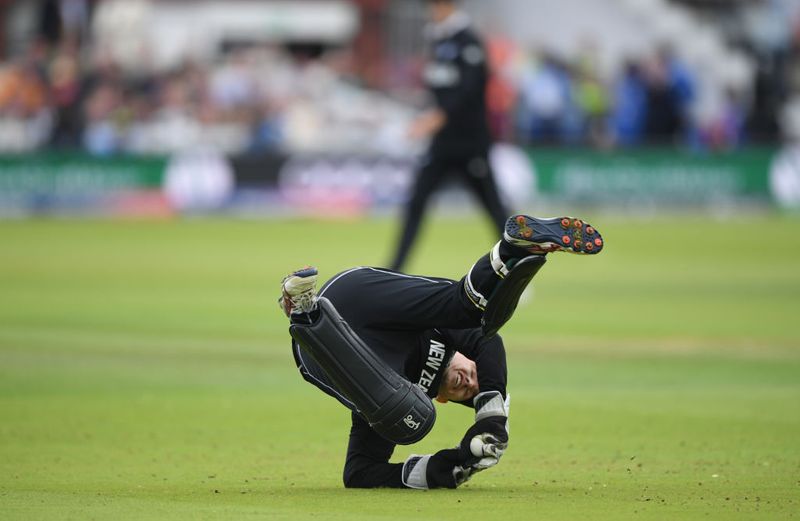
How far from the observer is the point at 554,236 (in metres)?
6.48

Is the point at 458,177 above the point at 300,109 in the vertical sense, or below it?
above

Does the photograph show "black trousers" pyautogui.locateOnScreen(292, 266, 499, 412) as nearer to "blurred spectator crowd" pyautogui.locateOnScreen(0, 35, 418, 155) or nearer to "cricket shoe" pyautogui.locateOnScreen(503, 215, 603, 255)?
"cricket shoe" pyautogui.locateOnScreen(503, 215, 603, 255)

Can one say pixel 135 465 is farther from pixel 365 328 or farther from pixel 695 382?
pixel 695 382

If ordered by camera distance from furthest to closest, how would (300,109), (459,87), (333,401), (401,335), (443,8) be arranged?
(300,109), (459,87), (443,8), (333,401), (401,335)

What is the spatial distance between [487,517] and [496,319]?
3.43 ft

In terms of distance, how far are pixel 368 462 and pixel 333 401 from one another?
10.7 ft

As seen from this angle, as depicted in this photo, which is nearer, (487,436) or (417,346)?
(487,436)

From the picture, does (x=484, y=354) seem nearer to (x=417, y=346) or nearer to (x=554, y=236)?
(x=417, y=346)

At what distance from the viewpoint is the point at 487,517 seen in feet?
20.2

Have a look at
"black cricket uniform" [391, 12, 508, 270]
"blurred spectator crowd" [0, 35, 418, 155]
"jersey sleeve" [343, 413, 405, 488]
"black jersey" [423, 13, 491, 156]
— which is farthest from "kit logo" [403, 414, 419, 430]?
"blurred spectator crowd" [0, 35, 418, 155]

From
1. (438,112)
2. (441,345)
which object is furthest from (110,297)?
(441,345)

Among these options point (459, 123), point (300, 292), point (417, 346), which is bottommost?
point (459, 123)

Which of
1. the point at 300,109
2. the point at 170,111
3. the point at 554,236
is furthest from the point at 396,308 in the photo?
the point at 170,111

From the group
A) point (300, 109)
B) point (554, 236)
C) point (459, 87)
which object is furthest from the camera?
point (300, 109)
